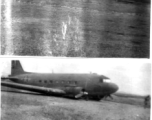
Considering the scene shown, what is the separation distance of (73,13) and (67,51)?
0.17 metres

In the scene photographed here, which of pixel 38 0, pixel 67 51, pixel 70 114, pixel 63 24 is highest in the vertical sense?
pixel 38 0

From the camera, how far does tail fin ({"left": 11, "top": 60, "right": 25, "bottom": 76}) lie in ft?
3.93

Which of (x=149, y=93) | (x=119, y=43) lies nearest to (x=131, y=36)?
(x=119, y=43)

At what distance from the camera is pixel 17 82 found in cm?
120

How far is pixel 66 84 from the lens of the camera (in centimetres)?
122

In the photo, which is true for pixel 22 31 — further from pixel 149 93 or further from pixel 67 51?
pixel 149 93

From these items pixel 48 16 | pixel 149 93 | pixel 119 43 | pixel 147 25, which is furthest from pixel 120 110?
pixel 48 16

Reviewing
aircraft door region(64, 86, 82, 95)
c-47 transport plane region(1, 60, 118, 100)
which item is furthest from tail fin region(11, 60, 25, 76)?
aircraft door region(64, 86, 82, 95)

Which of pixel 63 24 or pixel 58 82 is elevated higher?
pixel 63 24

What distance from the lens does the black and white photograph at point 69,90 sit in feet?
3.92

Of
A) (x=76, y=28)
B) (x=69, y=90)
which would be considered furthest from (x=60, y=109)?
(x=76, y=28)

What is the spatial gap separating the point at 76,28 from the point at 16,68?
1.03ft

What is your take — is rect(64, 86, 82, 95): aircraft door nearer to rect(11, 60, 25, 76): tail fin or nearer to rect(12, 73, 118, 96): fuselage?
rect(12, 73, 118, 96): fuselage

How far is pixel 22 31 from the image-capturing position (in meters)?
1.21
